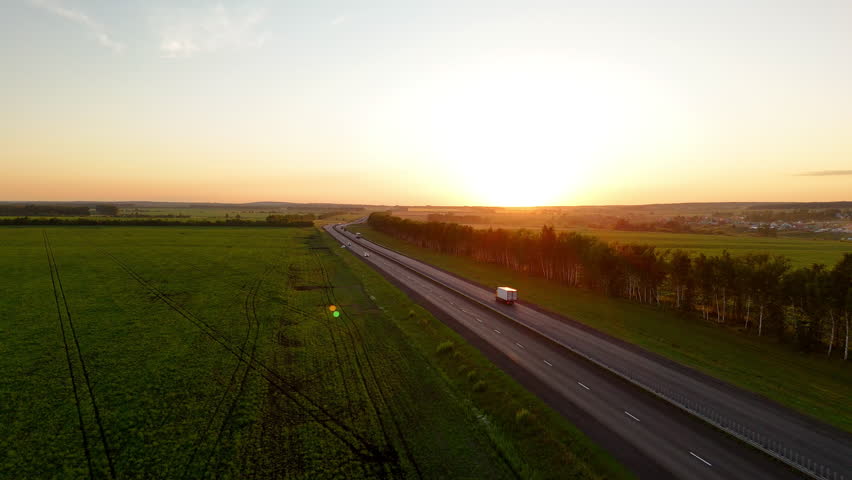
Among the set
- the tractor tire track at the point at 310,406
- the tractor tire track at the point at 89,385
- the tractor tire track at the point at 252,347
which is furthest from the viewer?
the tractor tire track at the point at 252,347

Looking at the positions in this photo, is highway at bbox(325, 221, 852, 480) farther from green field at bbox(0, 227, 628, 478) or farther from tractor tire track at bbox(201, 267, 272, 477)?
tractor tire track at bbox(201, 267, 272, 477)

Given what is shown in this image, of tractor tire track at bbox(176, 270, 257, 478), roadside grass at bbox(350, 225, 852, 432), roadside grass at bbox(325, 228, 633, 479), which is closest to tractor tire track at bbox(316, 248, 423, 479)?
roadside grass at bbox(325, 228, 633, 479)

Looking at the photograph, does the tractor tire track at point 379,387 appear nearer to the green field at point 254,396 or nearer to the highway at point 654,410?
the green field at point 254,396

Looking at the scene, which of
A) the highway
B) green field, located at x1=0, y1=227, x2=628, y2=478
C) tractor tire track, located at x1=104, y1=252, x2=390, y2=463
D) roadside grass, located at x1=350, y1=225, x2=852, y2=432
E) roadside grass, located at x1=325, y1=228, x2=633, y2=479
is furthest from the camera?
roadside grass, located at x1=350, y1=225, x2=852, y2=432

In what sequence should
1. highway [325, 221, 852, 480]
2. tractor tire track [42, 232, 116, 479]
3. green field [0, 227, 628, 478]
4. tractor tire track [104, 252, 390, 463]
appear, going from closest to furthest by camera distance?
tractor tire track [42, 232, 116, 479] → green field [0, 227, 628, 478] → highway [325, 221, 852, 480] → tractor tire track [104, 252, 390, 463]

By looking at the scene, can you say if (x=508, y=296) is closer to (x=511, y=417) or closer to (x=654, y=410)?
(x=654, y=410)

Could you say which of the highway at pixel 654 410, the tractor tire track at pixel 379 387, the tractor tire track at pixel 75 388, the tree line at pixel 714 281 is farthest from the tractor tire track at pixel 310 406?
the tree line at pixel 714 281

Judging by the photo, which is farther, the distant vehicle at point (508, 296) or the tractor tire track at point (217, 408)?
the distant vehicle at point (508, 296)

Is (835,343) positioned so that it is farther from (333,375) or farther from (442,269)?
(442,269)
